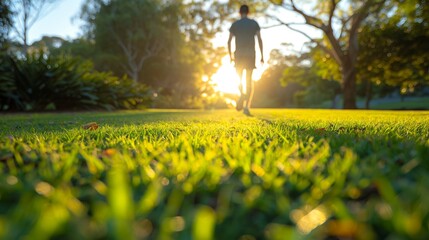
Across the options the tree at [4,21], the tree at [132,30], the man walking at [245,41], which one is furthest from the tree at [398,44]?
the tree at [4,21]

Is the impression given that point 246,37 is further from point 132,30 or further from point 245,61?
point 132,30

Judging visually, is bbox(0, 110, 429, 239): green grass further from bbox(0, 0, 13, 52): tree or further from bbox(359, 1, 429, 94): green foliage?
bbox(359, 1, 429, 94): green foliage

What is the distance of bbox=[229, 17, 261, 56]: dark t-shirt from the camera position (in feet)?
26.1

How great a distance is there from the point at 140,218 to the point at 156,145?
1.24m

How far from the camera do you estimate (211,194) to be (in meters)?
1.17

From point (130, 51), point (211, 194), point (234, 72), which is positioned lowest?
point (211, 194)

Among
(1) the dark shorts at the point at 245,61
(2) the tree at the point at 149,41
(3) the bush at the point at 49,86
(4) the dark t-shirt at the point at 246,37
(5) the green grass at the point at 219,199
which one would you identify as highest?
(2) the tree at the point at 149,41

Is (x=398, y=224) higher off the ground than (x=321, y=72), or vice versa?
(x=321, y=72)

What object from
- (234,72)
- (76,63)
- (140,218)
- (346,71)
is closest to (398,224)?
(140,218)

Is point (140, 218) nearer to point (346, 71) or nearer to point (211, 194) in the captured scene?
point (211, 194)

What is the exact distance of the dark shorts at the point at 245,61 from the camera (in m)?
8.02

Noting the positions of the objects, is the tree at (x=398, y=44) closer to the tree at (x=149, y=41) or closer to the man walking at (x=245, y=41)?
the tree at (x=149, y=41)

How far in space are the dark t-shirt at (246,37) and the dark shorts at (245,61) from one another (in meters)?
0.07

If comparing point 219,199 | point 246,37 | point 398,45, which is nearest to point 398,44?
point 398,45
